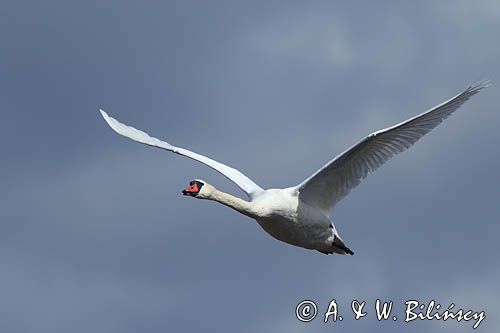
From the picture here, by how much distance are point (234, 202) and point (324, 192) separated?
2133mm

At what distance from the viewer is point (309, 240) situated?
29.3 m

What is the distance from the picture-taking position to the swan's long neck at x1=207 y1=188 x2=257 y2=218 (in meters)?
28.5

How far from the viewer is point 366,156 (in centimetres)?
2920

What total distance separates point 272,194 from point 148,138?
4.64 m

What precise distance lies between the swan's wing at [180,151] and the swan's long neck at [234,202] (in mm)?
1754

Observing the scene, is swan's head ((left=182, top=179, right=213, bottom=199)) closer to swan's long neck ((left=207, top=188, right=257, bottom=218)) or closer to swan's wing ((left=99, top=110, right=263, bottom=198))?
swan's long neck ((left=207, top=188, right=257, bottom=218))

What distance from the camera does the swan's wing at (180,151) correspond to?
31.3 meters

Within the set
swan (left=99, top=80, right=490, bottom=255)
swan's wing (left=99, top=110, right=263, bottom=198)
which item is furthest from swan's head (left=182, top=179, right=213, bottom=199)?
swan's wing (left=99, top=110, right=263, bottom=198)

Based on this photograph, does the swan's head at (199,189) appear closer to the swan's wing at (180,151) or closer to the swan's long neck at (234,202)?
the swan's long neck at (234,202)

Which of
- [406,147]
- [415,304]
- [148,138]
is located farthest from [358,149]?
[148,138]

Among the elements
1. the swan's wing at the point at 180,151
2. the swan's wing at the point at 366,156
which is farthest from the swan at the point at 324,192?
the swan's wing at the point at 180,151

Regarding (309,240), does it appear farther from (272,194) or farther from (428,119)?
(428,119)

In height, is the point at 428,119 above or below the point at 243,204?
above

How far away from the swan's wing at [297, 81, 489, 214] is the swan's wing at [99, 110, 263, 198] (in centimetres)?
171
